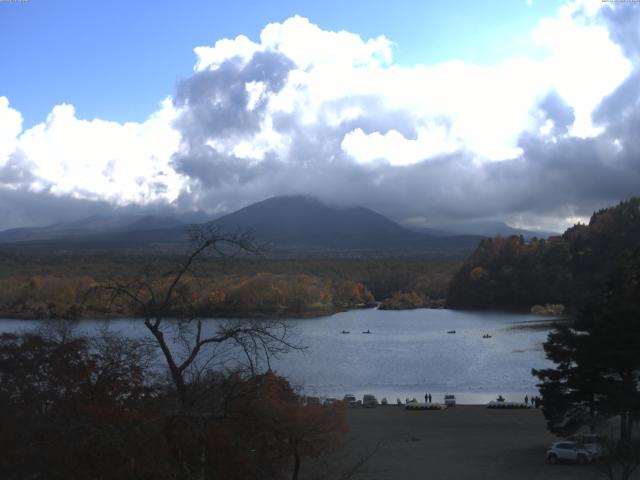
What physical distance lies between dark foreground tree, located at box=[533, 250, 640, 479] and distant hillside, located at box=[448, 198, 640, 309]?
4521cm

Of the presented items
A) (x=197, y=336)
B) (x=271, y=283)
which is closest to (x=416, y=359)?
(x=197, y=336)

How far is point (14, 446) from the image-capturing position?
6801 mm

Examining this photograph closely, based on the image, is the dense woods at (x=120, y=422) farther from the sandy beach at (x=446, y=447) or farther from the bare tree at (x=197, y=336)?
the sandy beach at (x=446, y=447)

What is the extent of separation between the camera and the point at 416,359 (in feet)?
108

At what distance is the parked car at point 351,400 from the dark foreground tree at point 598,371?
8.67m

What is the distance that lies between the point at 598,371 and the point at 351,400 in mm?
10384

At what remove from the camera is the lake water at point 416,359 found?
2489 cm

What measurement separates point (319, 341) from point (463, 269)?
115 feet

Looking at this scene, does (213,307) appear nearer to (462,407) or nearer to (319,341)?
(462,407)

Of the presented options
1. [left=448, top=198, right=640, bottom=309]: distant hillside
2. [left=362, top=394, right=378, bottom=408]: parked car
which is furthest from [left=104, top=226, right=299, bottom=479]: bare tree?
[left=448, top=198, right=640, bottom=309]: distant hillside

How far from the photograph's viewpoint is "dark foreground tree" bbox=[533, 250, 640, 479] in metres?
12.1

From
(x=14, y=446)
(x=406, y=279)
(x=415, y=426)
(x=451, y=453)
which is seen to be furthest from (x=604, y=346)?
(x=406, y=279)

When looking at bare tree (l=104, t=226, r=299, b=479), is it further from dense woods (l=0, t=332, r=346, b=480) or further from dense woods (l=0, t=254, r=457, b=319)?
dense woods (l=0, t=254, r=457, b=319)

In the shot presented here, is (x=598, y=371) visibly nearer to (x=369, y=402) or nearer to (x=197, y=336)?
(x=197, y=336)
